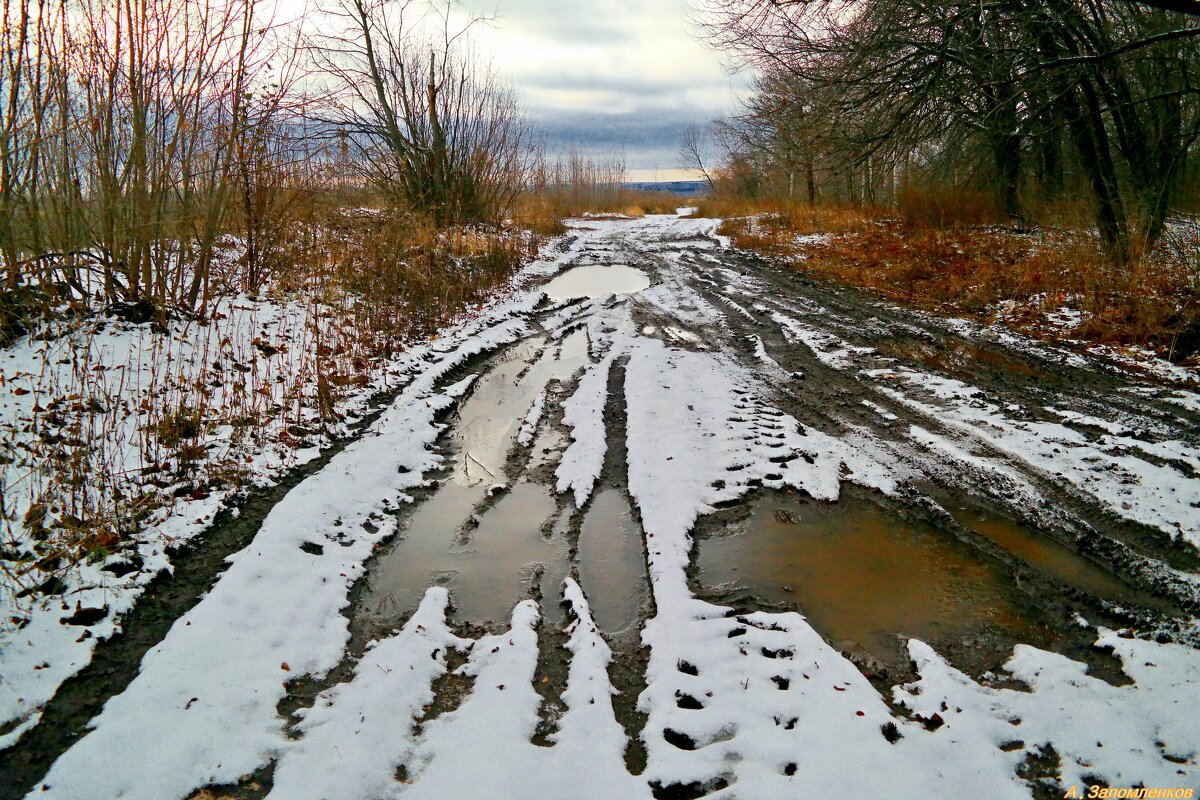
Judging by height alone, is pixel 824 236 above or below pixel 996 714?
above

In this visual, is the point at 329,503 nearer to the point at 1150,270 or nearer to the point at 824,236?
the point at 1150,270

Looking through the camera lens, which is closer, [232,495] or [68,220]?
[232,495]

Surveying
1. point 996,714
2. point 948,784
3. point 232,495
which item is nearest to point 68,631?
point 232,495

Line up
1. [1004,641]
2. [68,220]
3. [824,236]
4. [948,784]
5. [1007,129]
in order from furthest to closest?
[824,236]
[1007,129]
[68,220]
[1004,641]
[948,784]

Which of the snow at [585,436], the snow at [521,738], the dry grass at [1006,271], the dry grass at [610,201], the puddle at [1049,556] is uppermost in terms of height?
the dry grass at [610,201]

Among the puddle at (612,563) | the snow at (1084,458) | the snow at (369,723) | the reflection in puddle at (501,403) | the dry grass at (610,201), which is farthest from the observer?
the dry grass at (610,201)

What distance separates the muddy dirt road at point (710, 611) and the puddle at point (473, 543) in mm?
20

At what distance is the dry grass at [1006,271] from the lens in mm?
6145

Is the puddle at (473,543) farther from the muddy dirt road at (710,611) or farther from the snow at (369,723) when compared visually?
the snow at (369,723)

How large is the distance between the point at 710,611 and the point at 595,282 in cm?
983

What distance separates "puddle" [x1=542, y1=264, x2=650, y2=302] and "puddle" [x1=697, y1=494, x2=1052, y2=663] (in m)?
7.49

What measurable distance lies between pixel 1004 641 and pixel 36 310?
7398mm

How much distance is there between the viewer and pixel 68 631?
271cm

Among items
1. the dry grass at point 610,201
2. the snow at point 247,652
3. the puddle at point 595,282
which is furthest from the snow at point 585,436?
the dry grass at point 610,201
